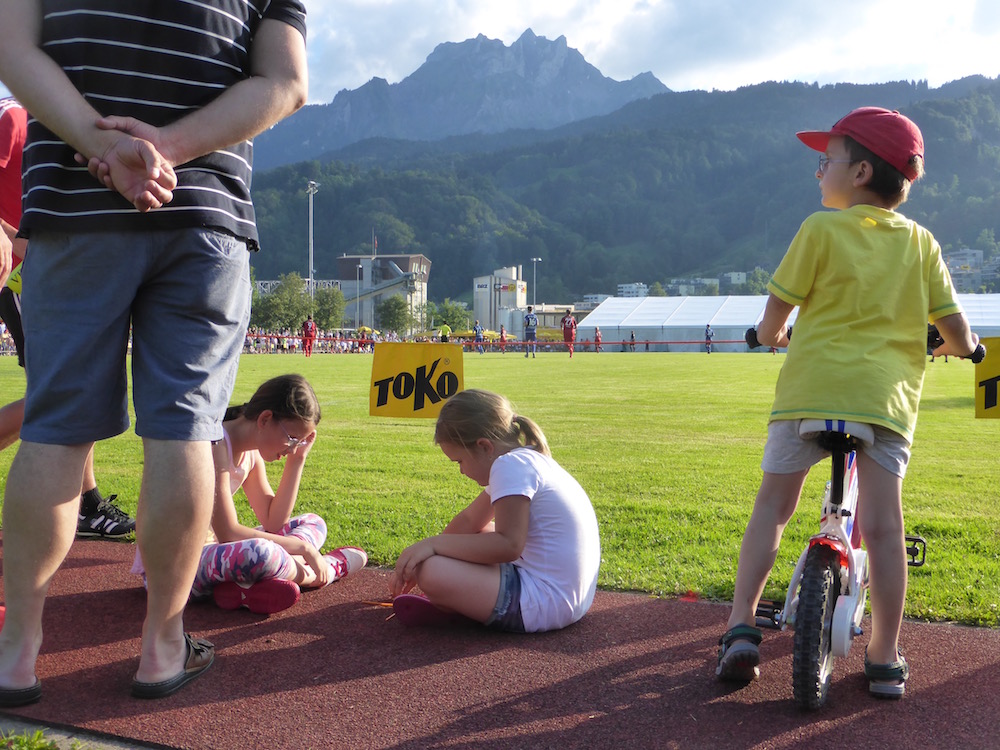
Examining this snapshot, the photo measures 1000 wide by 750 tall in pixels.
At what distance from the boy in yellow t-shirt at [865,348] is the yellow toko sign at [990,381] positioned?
63.0 inches

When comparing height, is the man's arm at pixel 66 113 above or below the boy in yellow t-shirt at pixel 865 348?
above

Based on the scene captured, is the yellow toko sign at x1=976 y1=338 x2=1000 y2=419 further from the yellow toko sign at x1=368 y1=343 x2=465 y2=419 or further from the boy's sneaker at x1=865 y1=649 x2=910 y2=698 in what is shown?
the yellow toko sign at x1=368 y1=343 x2=465 y2=419

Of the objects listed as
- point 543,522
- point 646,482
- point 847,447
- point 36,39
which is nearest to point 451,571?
point 543,522

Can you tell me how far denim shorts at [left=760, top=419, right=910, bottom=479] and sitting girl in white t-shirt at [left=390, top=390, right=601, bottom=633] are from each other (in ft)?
2.65

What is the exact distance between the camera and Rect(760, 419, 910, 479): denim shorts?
8.02ft

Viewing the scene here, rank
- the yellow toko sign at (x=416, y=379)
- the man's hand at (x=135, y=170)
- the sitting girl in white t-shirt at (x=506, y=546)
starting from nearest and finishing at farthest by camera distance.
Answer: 1. the man's hand at (x=135, y=170)
2. the sitting girl in white t-shirt at (x=506, y=546)
3. the yellow toko sign at (x=416, y=379)

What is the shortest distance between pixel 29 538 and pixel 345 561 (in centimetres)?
158

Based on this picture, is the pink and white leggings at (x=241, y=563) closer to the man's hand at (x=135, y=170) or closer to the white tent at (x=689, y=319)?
the man's hand at (x=135, y=170)

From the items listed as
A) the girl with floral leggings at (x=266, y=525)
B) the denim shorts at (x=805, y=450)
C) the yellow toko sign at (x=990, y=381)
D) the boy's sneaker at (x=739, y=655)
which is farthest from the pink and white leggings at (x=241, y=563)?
the yellow toko sign at (x=990, y=381)

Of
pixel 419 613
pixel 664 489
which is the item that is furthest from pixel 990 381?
pixel 419 613

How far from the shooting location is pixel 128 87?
2363mm

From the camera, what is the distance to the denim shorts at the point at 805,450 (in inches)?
96.3

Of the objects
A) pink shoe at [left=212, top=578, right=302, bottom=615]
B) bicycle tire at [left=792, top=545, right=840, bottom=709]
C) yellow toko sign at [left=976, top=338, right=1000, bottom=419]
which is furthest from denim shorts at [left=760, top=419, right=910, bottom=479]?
yellow toko sign at [left=976, top=338, right=1000, bottom=419]

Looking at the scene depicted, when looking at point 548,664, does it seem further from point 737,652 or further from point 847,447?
point 847,447
